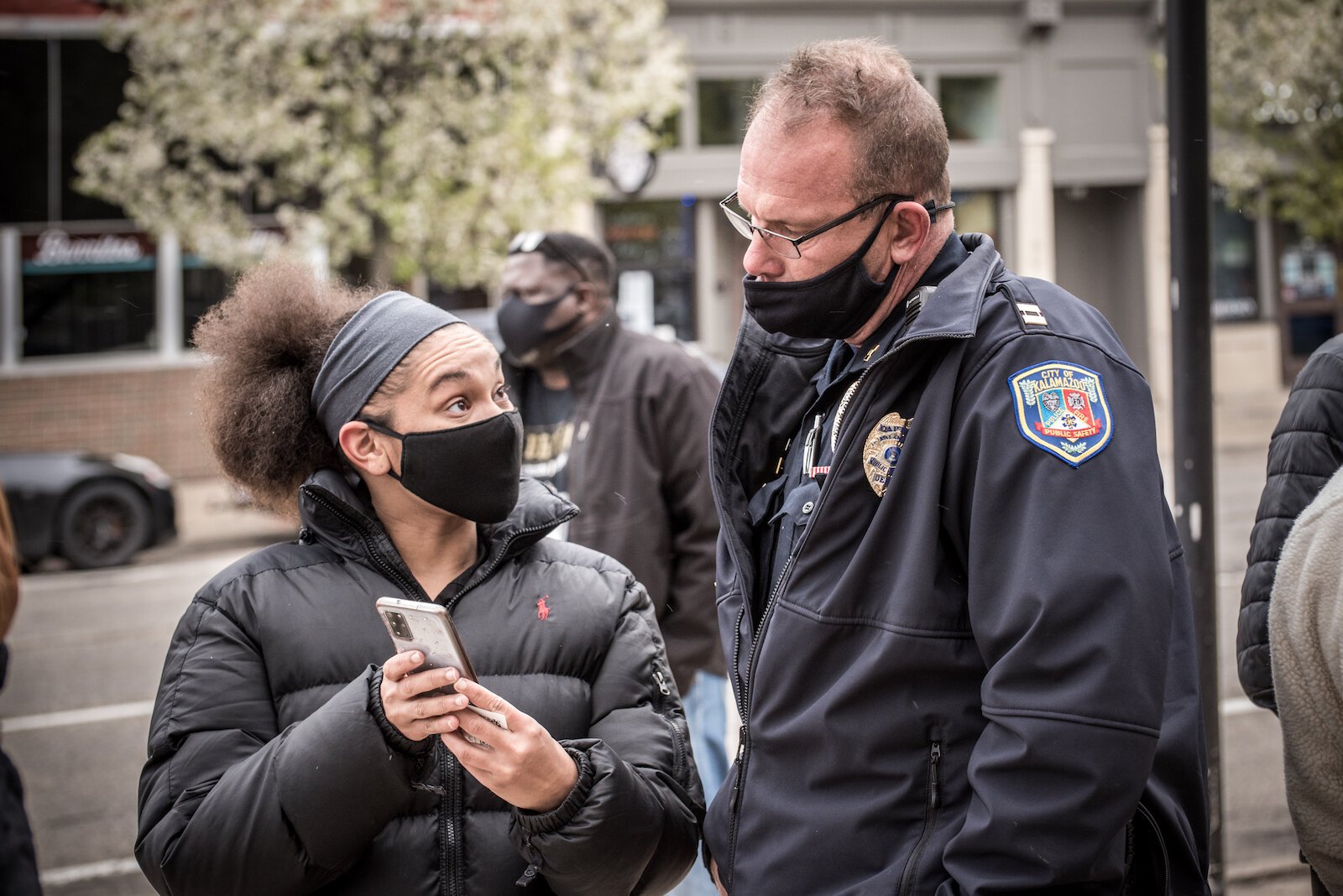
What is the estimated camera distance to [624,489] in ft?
13.7

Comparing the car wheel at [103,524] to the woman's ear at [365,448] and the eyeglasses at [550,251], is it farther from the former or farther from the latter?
the woman's ear at [365,448]

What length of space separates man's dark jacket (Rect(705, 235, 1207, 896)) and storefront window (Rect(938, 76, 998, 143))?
765 inches

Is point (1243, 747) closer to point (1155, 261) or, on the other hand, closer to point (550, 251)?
point (550, 251)

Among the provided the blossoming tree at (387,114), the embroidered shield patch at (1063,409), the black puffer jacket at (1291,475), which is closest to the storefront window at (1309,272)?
the blossoming tree at (387,114)

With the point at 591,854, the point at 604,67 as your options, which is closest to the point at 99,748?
the point at 591,854

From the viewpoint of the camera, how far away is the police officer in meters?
1.76

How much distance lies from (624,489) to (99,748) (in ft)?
14.3

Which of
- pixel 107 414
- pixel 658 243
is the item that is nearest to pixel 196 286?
pixel 107 414

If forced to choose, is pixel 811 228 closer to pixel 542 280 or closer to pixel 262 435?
pixel 262 435

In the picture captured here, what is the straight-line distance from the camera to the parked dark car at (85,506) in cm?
1230

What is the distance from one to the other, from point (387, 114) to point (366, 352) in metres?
12.3

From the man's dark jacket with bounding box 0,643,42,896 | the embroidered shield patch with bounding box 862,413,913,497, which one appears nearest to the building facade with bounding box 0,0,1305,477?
the man's dark jacket with bounding box 0,643,42,896

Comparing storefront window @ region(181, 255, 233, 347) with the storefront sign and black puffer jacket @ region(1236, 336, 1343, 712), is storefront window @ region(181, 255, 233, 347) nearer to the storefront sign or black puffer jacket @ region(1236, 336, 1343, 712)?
the storefront sign

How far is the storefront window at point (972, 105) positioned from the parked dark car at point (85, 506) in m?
13.4
